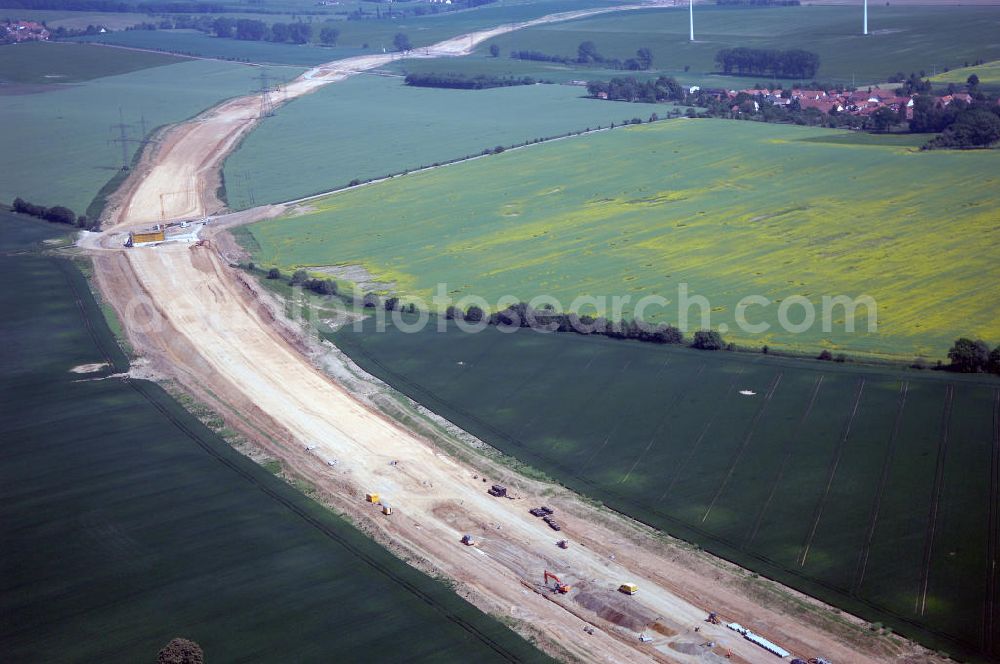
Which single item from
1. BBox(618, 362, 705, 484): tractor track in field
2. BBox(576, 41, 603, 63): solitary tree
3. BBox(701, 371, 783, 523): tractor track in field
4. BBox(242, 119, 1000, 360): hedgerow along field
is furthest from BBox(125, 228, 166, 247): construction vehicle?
BBox(576, 41, 603, 63): solitary tree

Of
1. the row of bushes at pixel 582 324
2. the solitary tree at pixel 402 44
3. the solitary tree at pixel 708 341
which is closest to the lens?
the solitary tree at pixel 708 341

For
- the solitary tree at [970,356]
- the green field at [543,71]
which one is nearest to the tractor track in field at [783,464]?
the solitary tree at [970,356]

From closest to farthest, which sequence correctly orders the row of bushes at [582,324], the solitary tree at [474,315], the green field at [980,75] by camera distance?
1. the row of bushes at [582,324]
2. the solitary tree at [474,315]
3. the green field at [980,75]

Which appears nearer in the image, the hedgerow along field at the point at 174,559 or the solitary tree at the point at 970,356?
the hedgerow along field at the point at 174,559

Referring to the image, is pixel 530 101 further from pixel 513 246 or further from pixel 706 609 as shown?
pixel 706 609

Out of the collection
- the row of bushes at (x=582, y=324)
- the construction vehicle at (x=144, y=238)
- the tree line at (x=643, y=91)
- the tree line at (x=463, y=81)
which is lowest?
the row of bushes at (x=582, y=324)

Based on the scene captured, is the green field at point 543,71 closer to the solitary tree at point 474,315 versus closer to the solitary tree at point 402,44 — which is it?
the solitary tree at point 402,44

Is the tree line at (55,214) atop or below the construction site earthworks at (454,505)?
atop

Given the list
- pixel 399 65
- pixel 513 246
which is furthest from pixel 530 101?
pixel 513 246
